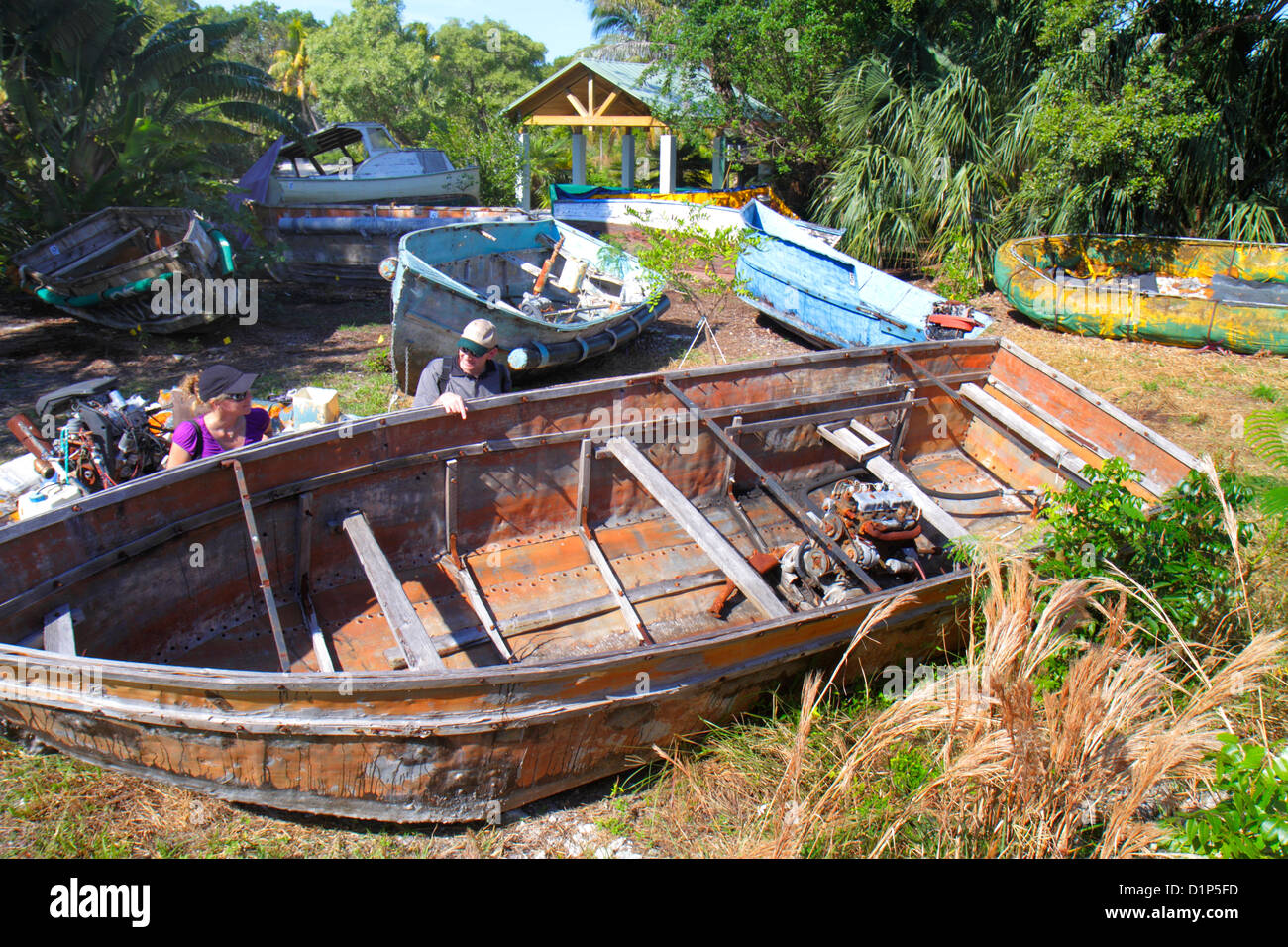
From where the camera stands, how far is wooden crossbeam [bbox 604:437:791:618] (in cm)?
383

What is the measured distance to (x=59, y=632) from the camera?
3.22 metres

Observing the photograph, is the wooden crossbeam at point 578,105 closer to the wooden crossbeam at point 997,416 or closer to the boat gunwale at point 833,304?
the boat gunwale at point 833,304

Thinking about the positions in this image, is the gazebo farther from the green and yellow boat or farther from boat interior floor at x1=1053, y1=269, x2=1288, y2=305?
boat interior floor at x1=1053, y1=269, x2=1288, y2=305

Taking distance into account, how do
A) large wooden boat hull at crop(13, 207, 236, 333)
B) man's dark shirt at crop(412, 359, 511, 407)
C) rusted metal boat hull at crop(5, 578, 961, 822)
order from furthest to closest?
large wooden boat hull at crop(13, 207, 236, 333) < man's dark shirt at crop(412, 359, 511, 407) < rusted metal boat hull at crop(5, 578, 961, 822)

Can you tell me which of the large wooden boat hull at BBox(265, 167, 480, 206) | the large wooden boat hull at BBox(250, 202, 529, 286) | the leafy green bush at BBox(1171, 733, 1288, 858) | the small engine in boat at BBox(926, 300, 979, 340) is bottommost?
the leafy green bush at BBox(1171, 733, 1288, 858)

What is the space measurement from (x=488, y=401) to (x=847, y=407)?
10.2 feet

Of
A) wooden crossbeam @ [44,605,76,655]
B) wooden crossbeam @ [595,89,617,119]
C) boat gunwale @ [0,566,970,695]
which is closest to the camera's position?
boat gunwale @ [0,566,970,695]

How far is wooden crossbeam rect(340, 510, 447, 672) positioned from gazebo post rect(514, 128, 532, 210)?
1554 cm

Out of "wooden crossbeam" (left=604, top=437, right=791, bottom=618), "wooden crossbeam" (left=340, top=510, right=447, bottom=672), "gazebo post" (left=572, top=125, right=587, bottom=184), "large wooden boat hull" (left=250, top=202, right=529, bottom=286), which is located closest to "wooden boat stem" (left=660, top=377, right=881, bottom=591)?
"wooden crossbeam" (left=604, top=437, right=791, bottom=618)

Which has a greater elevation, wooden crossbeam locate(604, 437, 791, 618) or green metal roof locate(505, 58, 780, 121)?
green metal roof locate(505, 58, 780, 121)

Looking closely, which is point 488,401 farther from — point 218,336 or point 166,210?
point 166,210

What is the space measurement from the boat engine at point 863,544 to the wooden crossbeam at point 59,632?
3.79m

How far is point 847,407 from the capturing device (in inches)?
248

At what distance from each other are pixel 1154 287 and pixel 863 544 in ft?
31.1
